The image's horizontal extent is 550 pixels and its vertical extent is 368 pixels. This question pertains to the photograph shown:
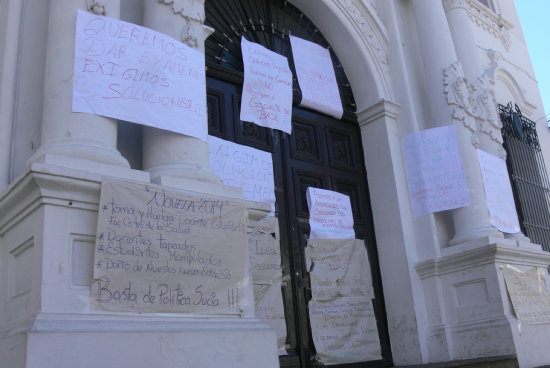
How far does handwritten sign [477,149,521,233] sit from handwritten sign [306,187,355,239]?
1.56 meters

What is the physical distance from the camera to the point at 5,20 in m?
3.78

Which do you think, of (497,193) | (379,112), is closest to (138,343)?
(379,112)

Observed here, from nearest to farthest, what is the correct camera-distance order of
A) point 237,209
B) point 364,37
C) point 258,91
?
point 237,209, point 258,91, point 364,37

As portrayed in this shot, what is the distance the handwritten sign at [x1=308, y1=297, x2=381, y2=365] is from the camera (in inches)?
202

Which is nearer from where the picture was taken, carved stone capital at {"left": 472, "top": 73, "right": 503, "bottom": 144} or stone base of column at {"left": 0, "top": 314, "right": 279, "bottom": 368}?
stone base of column at {"left": 0, "top": 314, "right": 279, "bottom": 368}

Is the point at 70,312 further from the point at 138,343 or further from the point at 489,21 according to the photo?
the point at 489,21

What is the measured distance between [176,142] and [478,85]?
456 cm

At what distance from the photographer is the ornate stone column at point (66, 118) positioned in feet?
10.1

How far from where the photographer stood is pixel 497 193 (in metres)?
6.27

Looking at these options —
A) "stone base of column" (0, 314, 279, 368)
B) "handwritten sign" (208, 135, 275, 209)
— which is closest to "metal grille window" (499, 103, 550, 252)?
"handwritten sign" (208, 135, 275, 209)

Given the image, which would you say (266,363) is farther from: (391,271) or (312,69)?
(312,69)

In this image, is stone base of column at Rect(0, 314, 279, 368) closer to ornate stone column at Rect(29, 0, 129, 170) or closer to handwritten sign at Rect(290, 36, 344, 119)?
ornate stone column at Rect(29, 0, 129, 170)

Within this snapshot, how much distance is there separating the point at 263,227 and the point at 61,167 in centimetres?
240

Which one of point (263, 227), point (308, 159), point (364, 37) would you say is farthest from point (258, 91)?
point (364, 37)
